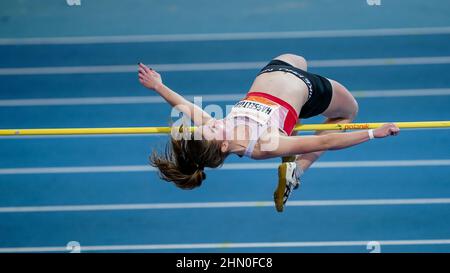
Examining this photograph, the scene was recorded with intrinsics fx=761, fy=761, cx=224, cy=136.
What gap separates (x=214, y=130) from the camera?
191 inches

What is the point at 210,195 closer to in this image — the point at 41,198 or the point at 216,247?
the point at 216,247

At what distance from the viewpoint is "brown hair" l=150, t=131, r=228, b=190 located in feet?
15.7

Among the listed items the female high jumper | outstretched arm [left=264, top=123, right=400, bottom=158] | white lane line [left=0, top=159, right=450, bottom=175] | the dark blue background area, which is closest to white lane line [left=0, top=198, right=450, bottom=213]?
the dark blue background area

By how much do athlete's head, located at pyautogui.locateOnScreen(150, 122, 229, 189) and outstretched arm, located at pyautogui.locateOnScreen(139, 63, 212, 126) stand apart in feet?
0.65

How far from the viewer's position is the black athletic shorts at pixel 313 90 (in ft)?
16.9

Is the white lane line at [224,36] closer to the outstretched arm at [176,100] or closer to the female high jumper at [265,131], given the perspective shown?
the female high jumper at [265,131]

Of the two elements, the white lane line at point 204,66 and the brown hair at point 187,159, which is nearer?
the brown hair at point 187,159

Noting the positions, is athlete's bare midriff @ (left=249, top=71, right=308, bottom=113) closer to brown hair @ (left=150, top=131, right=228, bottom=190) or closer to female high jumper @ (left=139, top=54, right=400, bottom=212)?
female high jumper @ (left=139, top=54, right=400, bottom=212)

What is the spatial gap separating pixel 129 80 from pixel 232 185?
5.40ft

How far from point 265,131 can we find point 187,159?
52 cm

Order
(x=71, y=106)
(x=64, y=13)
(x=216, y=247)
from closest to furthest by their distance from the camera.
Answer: (x=216, y=247), (x=71, y=106), (x=64, y=13)

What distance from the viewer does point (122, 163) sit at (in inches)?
278

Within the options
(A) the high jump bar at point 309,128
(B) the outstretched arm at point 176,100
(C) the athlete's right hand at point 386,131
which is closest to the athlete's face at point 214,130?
(B) the outstretched arm at point 176,100

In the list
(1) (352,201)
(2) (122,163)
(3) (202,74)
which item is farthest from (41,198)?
(1) (352,201)
